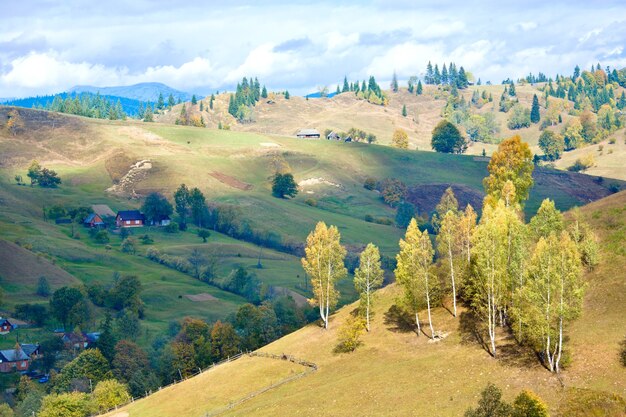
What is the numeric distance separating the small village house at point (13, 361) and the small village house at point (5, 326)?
10.0 meters

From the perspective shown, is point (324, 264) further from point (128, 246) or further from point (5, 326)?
point (128, 246)

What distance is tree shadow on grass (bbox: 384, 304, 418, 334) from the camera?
86.1m

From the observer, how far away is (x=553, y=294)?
217 feet

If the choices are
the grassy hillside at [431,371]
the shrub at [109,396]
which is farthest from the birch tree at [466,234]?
the shrub at [109,396]

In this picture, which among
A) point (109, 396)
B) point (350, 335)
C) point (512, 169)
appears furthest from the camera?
point (512, 169)

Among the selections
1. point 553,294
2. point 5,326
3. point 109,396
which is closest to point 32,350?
point 5,326

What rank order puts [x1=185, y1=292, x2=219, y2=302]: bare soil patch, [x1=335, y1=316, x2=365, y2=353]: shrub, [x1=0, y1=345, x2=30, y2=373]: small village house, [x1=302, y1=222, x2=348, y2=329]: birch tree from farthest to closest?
[x1=185, y1=292, x2=219, y2=302]: bare soil patch → [x1=0, y1=345, x2=30, y2=373]: small village house → [x1=302, y1=222, x2=348, y2=329]: birch tree → [x1=335, y1=316, x2=365, y2=353]: shrub

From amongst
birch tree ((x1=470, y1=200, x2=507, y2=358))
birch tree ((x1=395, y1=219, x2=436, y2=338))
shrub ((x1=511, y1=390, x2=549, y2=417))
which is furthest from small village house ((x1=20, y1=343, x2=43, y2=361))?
shrub ((x1=511, y1=390, x2=549, y2=417))

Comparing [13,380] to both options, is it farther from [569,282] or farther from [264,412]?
[569,282]

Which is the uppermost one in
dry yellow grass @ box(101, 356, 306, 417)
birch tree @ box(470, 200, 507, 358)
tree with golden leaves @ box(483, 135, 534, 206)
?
tree with golden leaves @ box(483, 135, 534, 206)

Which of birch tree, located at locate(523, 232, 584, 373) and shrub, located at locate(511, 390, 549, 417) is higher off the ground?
birch tree, located at locate(523, 232, 584, 373)

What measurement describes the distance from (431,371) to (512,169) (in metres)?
49.7

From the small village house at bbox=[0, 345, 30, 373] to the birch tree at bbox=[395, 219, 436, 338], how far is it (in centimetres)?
7778

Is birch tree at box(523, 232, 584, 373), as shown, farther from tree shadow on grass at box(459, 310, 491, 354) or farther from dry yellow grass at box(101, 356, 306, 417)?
dry yellow grass at box(101, 356, 306, 417)
